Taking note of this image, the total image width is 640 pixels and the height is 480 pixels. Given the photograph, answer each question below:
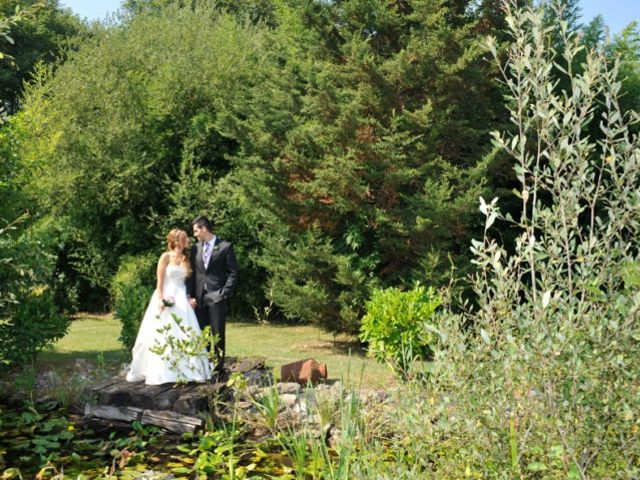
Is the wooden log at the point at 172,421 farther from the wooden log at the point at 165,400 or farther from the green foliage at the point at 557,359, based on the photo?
the green foliage at the point at 557,359

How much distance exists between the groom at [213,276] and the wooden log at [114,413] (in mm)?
1135

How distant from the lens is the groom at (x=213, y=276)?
8.09 meters

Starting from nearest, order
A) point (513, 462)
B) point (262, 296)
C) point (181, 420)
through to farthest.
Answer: point (513, 462), point (181, 420), point (262, 296)

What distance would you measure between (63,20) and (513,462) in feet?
114

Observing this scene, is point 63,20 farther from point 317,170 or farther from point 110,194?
point 317,170

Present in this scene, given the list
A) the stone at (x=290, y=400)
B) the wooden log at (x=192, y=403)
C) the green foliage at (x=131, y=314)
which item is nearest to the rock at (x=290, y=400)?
the stone at (x=290, y=400)

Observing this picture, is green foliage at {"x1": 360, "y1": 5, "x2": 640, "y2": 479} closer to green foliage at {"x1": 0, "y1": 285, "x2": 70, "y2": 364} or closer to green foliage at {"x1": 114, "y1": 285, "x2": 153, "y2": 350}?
green foliage at {"x1": 0, "y1": 285, "x2": 70, "y2": 364}

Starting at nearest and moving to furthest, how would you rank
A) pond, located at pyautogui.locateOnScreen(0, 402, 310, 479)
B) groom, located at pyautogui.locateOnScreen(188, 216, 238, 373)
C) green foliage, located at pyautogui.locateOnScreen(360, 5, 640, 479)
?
green foliage, located at pyautogui.locateOnScreen(360, 5, 640, 479), pond, located at pyautogui.locateOnScreen(0, 402, 310, 479), groom, located at pyautogui.locateOnScreen(188, 216, 238, 373)

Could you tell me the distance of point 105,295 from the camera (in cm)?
1878

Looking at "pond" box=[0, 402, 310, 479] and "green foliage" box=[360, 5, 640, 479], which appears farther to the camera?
"pond" box=[0, 402, 310, 479]

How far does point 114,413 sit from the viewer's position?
23.9 feet

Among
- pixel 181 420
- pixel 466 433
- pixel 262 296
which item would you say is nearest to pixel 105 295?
pixel 262 296

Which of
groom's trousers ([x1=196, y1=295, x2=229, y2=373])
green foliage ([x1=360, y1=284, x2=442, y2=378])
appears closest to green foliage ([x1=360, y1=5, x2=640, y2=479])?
groom's trousers ([x1=196, y1=295, x2=229, y2=373])

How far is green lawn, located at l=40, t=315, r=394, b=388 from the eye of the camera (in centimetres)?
999
